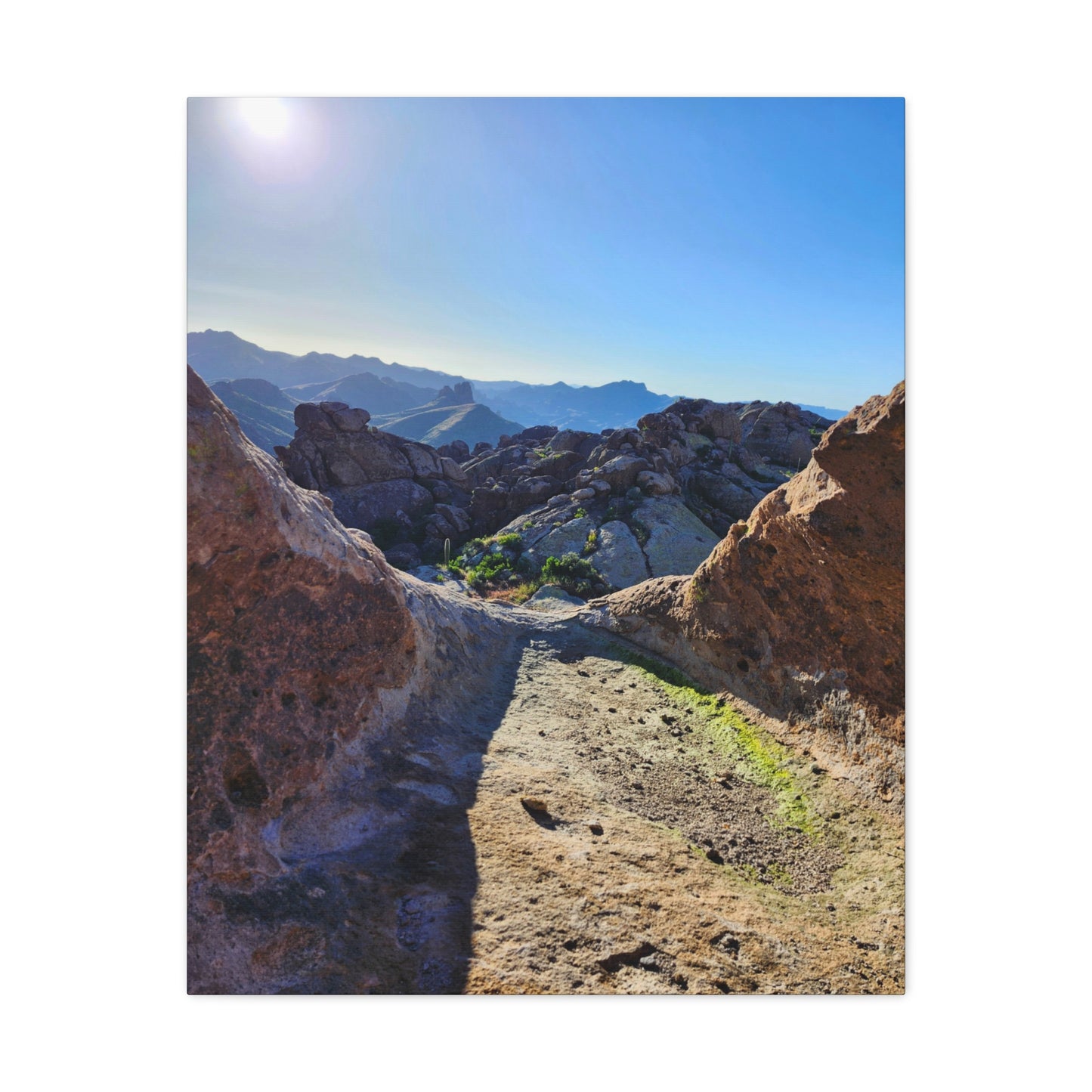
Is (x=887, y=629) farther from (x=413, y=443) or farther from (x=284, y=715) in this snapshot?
(x=413, y=443)

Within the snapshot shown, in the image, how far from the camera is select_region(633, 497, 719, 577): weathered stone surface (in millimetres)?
25766

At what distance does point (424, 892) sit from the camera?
507 centimetres

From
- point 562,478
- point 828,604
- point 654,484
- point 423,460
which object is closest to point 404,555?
point 562,478

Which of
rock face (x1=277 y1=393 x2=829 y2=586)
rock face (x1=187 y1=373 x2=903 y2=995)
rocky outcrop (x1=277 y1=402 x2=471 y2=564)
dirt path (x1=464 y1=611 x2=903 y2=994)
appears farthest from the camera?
rocky outcrop (x1=277 y1=402 x2=471 y2=564)

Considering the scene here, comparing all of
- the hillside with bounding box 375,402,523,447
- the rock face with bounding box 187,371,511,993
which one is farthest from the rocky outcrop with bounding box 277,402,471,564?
the hillside with bounding box 375,402,523,447

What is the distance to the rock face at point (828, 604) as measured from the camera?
22.3 feet

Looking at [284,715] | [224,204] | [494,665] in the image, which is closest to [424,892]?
[284,715]

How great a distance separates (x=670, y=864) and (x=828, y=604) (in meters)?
4.06

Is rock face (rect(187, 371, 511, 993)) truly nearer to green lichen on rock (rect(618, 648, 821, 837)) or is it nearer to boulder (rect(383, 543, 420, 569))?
green lichen on rock (rect(618, 648, 821, 837))

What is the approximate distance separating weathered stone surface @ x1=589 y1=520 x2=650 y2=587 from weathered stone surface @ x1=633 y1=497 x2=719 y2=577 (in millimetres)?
469

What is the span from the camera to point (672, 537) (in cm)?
2722

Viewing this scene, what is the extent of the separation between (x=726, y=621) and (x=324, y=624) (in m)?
6.56

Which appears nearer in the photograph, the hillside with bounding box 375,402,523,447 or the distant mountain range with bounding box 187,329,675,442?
the distant mountain range with bounding box 187,329,675,442

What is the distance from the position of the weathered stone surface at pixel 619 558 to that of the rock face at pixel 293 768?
1780 cm
